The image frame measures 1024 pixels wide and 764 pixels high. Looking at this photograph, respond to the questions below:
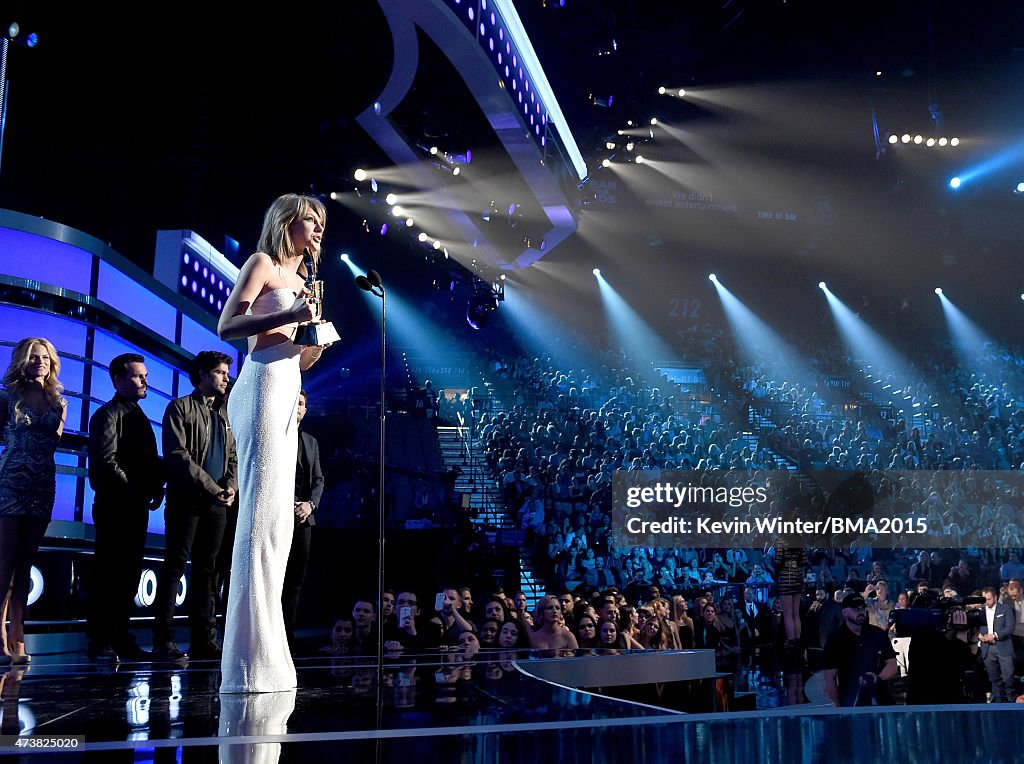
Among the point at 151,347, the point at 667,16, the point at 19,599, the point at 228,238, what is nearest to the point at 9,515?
the point at 19,599

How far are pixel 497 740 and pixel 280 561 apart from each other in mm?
939

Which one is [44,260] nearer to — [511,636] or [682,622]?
[511,636]

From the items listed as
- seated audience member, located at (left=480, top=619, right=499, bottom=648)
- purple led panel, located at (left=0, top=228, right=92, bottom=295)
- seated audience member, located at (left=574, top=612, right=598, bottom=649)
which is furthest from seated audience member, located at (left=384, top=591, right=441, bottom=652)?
purple led panel, located at (left=0, top=228, right=92, bottom=295)

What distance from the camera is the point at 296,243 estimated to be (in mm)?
2516

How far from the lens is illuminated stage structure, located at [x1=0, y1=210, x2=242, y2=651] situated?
4.93 m

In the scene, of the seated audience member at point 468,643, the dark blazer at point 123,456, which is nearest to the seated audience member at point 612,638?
the seated audience member at point 468,643

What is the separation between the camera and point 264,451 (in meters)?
2.35

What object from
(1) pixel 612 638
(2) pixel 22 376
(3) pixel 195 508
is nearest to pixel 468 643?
(1) pixel 612 638

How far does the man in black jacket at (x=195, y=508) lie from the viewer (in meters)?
3.73

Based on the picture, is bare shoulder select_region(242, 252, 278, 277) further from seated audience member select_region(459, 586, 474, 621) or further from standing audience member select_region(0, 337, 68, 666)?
seated audience member select_region(459, 586, 474, 621)

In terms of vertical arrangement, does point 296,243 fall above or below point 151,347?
below

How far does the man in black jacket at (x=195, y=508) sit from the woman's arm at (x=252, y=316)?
1.58 meters

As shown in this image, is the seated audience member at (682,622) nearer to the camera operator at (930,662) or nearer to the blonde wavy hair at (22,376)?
the camera operator at (930,662)

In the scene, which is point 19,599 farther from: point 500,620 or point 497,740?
point 500,620
